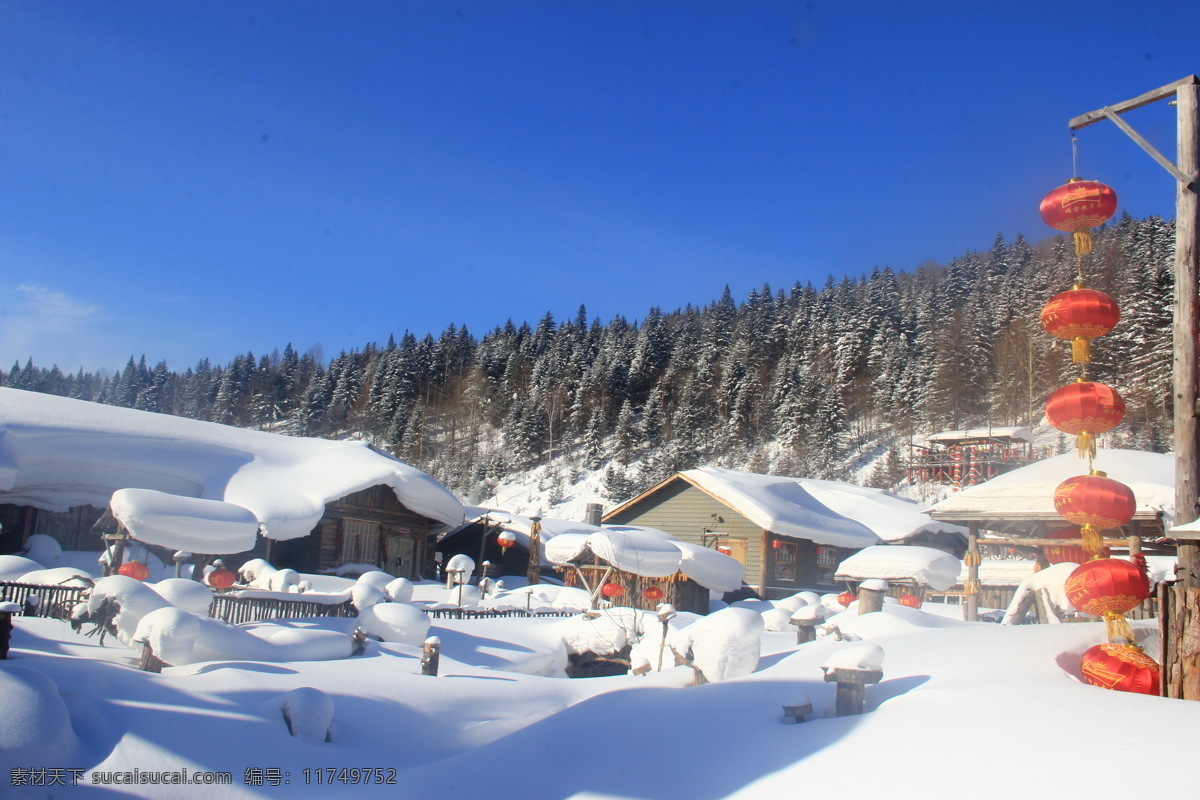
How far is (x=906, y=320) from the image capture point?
71.9 m

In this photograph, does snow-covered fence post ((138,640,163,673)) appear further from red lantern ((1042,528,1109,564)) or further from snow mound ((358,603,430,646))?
red lantern ((1042,528,1109,564))

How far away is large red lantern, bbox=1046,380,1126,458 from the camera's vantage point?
762cm

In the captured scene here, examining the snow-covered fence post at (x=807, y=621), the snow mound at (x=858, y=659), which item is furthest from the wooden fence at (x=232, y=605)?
the snow mound at (x=858, y=659)

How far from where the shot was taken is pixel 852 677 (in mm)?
6785

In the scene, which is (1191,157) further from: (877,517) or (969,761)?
(877,517)

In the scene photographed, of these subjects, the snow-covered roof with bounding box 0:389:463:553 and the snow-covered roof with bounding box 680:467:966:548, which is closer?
the snow-covered roof with bounding box 0:389:463:553

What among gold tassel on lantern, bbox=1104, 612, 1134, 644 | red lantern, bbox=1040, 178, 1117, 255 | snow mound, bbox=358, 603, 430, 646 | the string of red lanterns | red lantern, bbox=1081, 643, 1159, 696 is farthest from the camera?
snow mound, bbox=358, 603, 430, 646

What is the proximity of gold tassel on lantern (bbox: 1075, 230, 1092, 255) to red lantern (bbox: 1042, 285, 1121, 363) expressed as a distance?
14.9 inches

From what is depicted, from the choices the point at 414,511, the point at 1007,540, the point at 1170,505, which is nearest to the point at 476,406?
the point at 414,511

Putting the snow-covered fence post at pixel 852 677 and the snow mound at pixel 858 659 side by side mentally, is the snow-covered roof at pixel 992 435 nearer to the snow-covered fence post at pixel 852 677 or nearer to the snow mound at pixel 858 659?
the snow mound at pixel 858 659

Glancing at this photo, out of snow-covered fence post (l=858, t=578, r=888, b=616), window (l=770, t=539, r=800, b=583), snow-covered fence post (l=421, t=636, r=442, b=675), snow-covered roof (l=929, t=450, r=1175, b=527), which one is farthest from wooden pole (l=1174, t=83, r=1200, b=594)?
window (l=770, t=539, r=800, b=583)

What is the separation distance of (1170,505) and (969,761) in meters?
9.45

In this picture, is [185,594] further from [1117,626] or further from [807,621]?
[1117,626]

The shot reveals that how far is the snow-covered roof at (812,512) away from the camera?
29.1 m
